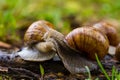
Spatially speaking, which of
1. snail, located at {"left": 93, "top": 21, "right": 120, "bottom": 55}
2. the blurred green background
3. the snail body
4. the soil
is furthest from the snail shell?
the blurred green background

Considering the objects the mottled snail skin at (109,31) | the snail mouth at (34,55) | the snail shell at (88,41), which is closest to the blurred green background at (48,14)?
the snail mouth at (34,55)

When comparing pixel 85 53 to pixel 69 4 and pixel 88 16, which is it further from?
pixel 69 4

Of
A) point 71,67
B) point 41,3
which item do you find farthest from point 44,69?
point 41,3

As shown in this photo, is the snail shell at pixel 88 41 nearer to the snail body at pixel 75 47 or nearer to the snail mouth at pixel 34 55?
the snail body at pixel 75 47

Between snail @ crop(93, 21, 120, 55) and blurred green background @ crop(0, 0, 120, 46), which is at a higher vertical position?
blurred green background @ crop(0, 0, 120, 46)

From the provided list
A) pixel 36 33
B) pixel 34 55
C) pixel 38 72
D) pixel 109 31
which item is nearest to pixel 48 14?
pixel 109 31

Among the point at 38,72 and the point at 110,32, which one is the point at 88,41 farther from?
the point at 110,32

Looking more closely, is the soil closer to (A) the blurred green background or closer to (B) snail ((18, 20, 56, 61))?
(B) snail ((18, 20, 56, 61))
